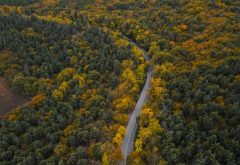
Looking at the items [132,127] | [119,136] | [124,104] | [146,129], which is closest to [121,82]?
[124,104]

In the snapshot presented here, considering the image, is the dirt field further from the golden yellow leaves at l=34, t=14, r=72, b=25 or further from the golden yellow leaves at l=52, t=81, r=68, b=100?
the golden yellow leaves at l=34, t=14, r=72, b=25

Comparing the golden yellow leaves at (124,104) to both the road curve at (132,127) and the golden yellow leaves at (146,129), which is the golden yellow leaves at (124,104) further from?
the golden yellow leaves at (146,129)

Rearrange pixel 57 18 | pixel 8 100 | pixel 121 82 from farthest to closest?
pixel 57 18
pixel 8 100
pixel 121 82

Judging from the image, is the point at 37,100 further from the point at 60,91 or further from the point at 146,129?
the point at 146,129

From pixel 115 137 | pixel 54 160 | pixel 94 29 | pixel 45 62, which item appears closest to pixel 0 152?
pixel 54 160

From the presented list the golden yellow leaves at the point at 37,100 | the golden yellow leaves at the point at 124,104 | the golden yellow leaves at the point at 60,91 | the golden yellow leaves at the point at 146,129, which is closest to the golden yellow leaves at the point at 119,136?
the golden yellow leaves at the point at 146,129

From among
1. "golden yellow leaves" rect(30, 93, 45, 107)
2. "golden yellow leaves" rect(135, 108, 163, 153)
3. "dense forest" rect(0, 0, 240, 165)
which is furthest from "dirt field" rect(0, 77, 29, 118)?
"golden yellow leaves" rect(135, 108, 163, 153)
